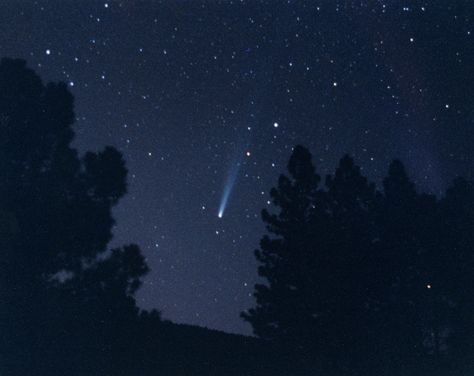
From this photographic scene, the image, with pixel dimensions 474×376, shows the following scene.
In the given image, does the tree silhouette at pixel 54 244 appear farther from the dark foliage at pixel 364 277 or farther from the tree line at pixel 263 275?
the dark foliage at pixel 364 277

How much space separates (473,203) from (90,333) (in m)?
19.8

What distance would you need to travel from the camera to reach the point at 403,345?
2819 centimetres

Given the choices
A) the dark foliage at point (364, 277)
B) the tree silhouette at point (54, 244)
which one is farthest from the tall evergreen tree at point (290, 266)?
the tree silhouette at point (54, 244)

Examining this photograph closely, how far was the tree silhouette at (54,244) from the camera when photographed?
16375mm

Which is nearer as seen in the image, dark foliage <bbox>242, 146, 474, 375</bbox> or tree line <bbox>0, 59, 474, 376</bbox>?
tree line <bbox>0, 59, 474, 376</bbox>

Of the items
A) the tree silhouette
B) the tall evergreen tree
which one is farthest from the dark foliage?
the tree silhouette

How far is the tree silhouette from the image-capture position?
53.7ft

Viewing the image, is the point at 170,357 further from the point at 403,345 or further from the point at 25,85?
the point at 403,345

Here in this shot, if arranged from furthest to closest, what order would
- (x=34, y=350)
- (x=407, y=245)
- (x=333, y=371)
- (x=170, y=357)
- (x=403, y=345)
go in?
(x=407, y=245) → (x=403, y=345) → (x=333, y=371) → (x=170, y=357) → (x=34, y=350)

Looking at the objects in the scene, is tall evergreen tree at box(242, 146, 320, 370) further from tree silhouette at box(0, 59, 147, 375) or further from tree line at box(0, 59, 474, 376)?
tree silhouette at box(0, 59, 147, 375)

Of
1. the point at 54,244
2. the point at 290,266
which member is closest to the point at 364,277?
the point at 290,266

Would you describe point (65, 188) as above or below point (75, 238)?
above

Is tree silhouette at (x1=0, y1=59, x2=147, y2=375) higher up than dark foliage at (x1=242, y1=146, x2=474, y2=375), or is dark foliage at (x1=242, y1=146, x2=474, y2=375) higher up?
dark foliage at (x1=242, y1=146, x2=474, y2=375)

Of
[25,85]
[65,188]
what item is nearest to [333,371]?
[65,188]
